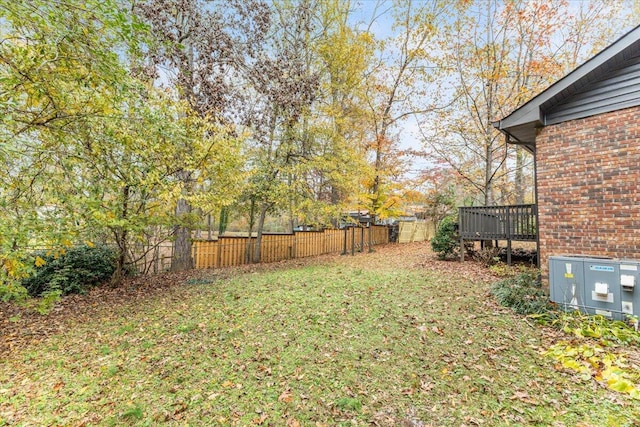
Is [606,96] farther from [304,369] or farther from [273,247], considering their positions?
[273,247]

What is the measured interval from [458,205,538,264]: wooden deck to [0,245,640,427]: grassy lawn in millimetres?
3692

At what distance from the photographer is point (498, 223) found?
9.00m

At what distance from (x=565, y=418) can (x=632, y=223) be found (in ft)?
13.6

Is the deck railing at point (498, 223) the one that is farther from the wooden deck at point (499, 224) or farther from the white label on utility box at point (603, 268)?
the white label on utility box at point (603, 268)

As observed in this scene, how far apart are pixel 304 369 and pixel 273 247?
9.38 m

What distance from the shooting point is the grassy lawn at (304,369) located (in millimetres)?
2924

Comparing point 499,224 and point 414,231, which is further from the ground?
point 499,224

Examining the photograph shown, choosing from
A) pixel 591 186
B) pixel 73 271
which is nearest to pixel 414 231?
pixel 591 186

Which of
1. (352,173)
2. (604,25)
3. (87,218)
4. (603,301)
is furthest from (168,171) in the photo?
(604,25)

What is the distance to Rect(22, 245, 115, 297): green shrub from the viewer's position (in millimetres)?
6688

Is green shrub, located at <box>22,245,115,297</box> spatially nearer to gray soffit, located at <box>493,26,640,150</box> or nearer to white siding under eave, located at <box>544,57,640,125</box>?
gray soffit, located at <box>493,26,640,150</box>

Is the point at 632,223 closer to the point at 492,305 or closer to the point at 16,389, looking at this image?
the point at 492,305

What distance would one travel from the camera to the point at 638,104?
16.1 ft

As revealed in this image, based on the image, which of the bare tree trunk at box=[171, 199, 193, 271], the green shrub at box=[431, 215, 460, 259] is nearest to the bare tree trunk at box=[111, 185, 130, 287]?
Answer: the bare tree trunk at box=[171, 199, 193, 271]
